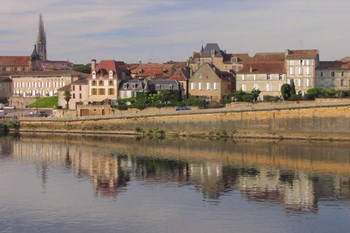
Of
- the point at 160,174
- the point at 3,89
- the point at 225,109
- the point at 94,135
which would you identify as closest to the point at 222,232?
the point at 160,174

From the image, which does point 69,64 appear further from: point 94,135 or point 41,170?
point 41,170

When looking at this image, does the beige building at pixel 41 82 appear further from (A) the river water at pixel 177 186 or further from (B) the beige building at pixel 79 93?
(A) the river water at pixel 177 186

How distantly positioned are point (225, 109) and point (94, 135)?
37.5 ft

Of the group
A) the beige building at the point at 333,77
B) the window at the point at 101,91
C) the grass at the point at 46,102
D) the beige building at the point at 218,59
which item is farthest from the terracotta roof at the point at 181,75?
the grass at the point at 46,102

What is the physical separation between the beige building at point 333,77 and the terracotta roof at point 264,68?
336cm

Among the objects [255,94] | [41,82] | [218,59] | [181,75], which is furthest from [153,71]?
[255,94]

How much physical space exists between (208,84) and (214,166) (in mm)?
24831

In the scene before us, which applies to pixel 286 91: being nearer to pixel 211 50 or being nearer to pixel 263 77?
pixel 263 77

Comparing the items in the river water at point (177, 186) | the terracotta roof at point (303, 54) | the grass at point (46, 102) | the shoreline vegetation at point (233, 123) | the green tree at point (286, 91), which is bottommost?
the river water at point (177, 186)

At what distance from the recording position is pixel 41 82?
77.8 metres

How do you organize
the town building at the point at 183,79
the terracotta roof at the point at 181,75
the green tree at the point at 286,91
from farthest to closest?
the terracotta roof at the point at 181,75, the town building at the point at 183,79, the green tree at the point at 286,91

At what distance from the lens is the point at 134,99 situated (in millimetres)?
61094

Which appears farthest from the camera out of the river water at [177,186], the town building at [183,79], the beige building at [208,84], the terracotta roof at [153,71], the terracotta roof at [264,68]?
the terracotta roof at [153,71]

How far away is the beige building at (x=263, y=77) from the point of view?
61312 millimetres
